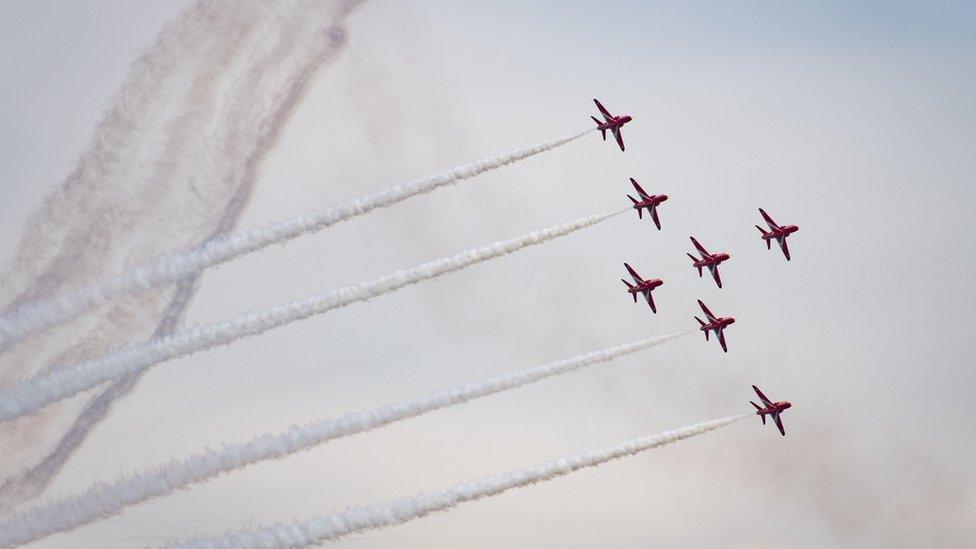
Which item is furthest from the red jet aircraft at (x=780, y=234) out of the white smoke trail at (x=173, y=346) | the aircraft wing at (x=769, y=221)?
the white smoke trail at (x=173, y=346)

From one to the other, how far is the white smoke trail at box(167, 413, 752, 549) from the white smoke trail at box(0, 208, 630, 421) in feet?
19.8

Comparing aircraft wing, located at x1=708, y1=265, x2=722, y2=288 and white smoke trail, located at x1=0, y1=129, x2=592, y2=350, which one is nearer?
white smoke trail, located at x1=0, y1=129, x2=592, y2=350

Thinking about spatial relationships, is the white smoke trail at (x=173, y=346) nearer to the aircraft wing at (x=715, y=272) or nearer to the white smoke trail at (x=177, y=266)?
the white smoke trail at (x=177, y=266)

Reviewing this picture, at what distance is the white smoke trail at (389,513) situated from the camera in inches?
2539

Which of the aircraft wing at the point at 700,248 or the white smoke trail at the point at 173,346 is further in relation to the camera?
the aircraft wing at the point at 700,248

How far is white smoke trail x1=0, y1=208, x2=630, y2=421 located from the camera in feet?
216

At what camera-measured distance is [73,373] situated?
6594 cm

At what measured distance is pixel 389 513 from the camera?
65.1 m

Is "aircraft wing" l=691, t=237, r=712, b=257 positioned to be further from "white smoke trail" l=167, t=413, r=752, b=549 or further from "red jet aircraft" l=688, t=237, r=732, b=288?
"white smoke trail" l=167, t=413, r=752, b=549

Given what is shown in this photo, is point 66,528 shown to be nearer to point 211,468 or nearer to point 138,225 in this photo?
point 211,468

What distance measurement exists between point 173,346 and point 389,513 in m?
8.82

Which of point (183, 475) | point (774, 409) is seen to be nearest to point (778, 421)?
point (774, 409)

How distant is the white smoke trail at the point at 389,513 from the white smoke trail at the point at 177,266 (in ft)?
28.1

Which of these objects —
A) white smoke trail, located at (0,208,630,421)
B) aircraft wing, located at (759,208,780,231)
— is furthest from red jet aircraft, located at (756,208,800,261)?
white smoke trail, located at (0,208,630,421)
